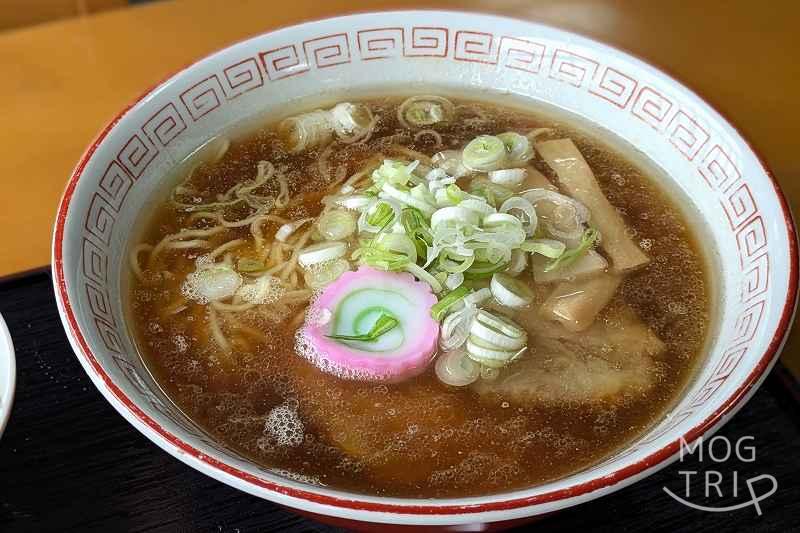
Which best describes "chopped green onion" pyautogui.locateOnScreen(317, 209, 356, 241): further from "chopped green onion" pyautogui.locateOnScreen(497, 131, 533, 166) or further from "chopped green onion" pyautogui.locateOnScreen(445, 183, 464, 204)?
"chopped green onion" pyautogui.locateOnScreen(497, 131, 533, 166)

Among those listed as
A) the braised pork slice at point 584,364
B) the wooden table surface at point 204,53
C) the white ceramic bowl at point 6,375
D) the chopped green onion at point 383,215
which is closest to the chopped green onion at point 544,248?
the braised pork slice at point 584,364

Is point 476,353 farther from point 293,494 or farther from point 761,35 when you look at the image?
point 761,35

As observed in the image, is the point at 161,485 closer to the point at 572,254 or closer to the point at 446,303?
the point at 446,303

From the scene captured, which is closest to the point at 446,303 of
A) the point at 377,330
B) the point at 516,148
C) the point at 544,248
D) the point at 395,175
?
the point at 377,330

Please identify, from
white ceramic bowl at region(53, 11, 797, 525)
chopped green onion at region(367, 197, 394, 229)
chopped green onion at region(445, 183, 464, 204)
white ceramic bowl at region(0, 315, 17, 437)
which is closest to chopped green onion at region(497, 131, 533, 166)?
white ceramic bowl at region(53, 11, 797, 525)

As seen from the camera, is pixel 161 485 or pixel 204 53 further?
pixel 204 53

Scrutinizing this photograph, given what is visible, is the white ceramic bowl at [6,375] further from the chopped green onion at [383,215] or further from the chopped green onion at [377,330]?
the chopped green onion at [383,215]
